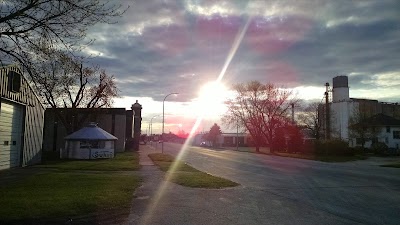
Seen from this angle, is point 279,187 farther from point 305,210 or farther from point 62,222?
point 62,222

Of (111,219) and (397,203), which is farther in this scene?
(397,203)

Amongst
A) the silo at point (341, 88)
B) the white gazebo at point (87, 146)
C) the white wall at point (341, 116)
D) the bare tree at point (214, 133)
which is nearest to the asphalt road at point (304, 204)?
the white gazebo at point (87, 146)

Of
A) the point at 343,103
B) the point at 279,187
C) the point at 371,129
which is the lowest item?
the point at 279,187

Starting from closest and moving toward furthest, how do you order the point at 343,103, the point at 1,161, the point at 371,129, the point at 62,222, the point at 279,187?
the point at 62,222
the point at 279,187
the point at 1,161
the point at 371,129
the point at 343,103

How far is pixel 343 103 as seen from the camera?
9431 cm

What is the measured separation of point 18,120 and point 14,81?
3109mm

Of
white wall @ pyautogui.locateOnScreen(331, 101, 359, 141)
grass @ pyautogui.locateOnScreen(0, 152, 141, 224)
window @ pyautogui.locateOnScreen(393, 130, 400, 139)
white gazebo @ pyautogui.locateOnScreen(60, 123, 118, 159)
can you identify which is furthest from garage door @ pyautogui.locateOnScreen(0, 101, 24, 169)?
white wall @ pyautogui.locateOnScreen(331, 101, 359, 141)

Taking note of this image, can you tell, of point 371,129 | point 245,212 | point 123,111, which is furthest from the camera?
point 371,129

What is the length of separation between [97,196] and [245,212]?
4757 millimetres

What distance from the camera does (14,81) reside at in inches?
899

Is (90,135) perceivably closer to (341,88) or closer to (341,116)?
(341,116)

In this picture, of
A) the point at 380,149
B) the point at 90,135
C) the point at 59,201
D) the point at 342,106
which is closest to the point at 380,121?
the point at 380,149

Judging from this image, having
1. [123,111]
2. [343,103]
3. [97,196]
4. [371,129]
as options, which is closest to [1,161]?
[97,196]

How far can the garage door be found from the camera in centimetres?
2241
